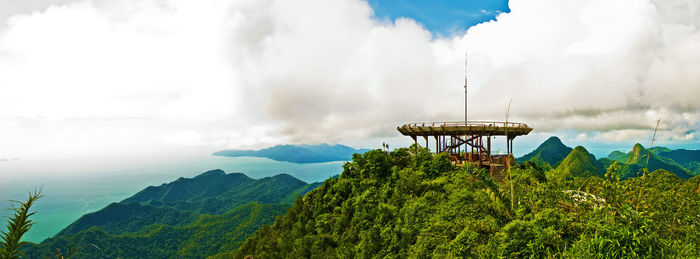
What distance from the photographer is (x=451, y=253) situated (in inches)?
435

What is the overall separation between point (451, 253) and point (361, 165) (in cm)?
1453

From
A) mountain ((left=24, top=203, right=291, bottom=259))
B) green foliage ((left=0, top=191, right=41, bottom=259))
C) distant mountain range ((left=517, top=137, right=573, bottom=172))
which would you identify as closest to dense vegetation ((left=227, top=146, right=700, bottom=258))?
green foliage ((left=0, top=191, right=41, bottom=259))

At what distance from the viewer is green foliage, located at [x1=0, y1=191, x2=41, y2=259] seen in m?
2.98

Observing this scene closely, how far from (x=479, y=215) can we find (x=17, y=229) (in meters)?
13.3

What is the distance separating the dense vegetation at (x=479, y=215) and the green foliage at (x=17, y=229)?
35.0 ft

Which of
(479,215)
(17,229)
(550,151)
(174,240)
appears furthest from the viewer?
(550,151)

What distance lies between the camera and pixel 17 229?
3.04 m

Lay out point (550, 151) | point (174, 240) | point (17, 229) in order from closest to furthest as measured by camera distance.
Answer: point (17, 229)
point (174, 240)
point (550, 151)

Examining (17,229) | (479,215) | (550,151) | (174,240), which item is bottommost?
(174,240)

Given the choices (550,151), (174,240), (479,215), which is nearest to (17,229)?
(479,215)

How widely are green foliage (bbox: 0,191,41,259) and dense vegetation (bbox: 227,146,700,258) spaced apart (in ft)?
35.0

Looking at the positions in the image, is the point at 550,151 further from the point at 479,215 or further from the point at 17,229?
the point at 17,229

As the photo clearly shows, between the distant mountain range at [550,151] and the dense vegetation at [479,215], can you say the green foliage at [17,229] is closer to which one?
the dense vegetation at [479,215]

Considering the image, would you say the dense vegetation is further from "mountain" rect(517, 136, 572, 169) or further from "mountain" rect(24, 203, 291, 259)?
"mountain" rect(517, 136, 572, 169)
